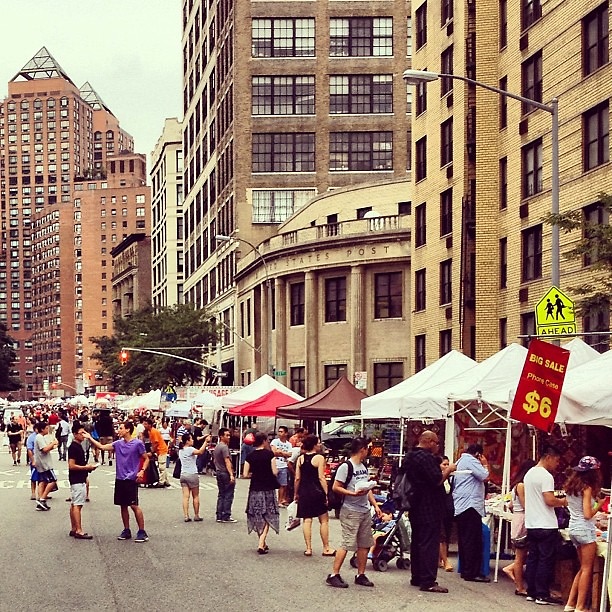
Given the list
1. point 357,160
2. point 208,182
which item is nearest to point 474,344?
point 357,160

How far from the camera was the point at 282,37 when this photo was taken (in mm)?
79750

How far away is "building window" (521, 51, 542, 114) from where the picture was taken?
40.1m

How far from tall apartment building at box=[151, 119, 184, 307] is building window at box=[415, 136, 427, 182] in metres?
67.7

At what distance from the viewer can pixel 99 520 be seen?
23.8 m

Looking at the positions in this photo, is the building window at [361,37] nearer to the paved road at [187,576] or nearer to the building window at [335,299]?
the building window at [335,299]

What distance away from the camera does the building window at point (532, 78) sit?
40062mm

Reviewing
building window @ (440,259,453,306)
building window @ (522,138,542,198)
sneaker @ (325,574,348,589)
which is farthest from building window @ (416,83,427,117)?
sneaker @ (325,574,348,589)

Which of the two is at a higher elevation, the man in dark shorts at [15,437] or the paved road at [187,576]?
the paved road at [187,576]

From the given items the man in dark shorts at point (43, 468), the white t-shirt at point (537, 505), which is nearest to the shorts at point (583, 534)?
the white t-shirt at point (537, 505)

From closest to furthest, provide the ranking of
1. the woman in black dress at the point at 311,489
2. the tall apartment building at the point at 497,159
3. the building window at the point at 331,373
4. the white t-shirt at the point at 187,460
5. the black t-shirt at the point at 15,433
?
1. the woman in black dress at the point at 311,489
2. the white t-shirt at the point at 187,460
3. the tall apartment building at the point at 497,159
4. the black t-shirt at the point at 15,433
5. the building window at the point at 331,373

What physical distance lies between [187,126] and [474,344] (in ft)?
226

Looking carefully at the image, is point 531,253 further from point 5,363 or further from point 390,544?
point 5,363

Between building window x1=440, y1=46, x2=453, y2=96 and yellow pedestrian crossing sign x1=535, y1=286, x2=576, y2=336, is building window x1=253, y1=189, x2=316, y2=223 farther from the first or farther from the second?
yellow pedestrian crossing sign x1=535, y1=286, x2=576, y2=336

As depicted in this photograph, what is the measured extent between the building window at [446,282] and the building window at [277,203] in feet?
104
